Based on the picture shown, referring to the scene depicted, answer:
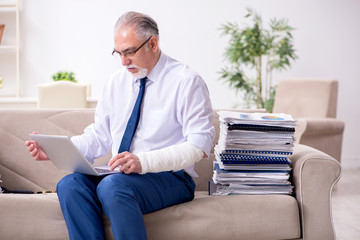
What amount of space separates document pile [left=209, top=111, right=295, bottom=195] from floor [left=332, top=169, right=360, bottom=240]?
1.07 meters

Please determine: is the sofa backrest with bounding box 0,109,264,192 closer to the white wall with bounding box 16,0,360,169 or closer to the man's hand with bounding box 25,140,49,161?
the man's hand with bounding box 25,140,49,161

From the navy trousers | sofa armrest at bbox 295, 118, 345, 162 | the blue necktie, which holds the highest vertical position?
the blue necktie

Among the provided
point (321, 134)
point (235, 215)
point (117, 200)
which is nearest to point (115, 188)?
point (117, 200)

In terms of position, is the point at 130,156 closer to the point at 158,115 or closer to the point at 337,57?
the point at 158,115

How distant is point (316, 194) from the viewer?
80.7 inches

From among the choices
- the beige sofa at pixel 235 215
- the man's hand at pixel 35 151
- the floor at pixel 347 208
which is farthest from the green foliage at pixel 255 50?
the man's hand at pixel 35 151

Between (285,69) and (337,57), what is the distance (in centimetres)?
90

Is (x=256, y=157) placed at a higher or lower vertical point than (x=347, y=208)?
higher

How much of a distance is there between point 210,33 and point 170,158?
4294 millimetres

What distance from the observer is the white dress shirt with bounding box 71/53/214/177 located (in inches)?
79.5

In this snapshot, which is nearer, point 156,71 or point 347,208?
point 156,71

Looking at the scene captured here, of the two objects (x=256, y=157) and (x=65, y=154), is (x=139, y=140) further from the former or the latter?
(x=256, y=157)

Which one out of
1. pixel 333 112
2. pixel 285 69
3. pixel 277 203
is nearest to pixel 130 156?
pixel 277 203

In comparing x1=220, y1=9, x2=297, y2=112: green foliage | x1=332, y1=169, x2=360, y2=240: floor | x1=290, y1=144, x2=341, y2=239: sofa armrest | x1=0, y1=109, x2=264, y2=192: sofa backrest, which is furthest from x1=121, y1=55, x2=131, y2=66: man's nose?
x1=220, y1=9, x2=297, y2=112: green foliage
